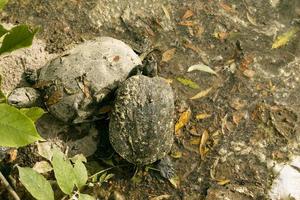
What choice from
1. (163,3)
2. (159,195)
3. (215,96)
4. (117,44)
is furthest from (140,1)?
(159,195)

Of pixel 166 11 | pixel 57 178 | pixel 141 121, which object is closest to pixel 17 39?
pixel 57 178

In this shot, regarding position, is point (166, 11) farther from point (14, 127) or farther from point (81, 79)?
point (14, 127)

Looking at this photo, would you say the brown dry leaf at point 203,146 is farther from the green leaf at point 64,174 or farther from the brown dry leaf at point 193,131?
the green leaf at point 64,174

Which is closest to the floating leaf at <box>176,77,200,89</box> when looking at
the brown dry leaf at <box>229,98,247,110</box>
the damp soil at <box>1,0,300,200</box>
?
the damp soil at <box>1,0,300,200</box>

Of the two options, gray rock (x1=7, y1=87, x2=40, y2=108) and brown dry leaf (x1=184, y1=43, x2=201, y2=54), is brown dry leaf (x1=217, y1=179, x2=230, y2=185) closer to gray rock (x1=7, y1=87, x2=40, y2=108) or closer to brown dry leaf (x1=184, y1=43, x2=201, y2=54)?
brown dry leaf (x1=184, y1=43, x2=201, y2=54)

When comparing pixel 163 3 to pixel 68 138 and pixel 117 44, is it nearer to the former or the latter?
pixel 117 44

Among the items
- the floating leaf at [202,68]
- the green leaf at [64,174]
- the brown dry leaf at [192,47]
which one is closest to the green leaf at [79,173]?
the green leaf at [64,174]
